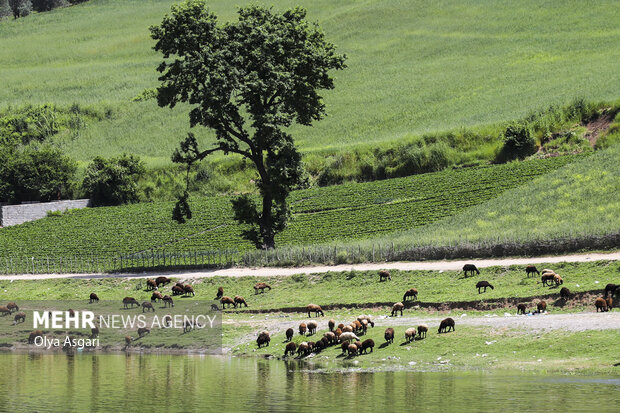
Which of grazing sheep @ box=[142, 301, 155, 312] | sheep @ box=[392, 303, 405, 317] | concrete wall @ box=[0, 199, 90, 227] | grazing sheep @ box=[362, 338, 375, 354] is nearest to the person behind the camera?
grazing sheep @ box=[362, 338, 375, 354]

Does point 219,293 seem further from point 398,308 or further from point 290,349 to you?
point 290,349

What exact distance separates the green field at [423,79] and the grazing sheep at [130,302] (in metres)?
61.2

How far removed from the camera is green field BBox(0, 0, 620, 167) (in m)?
132

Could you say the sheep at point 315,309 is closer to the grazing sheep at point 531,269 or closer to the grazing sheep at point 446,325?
the grazing sheep at point 446,325

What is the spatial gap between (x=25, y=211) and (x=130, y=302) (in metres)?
64.2

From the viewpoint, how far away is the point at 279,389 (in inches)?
1399

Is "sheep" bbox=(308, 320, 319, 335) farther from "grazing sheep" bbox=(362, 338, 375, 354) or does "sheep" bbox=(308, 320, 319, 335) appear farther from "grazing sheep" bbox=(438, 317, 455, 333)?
"grazing sheep" bbox=(438, 317, 455, 333)

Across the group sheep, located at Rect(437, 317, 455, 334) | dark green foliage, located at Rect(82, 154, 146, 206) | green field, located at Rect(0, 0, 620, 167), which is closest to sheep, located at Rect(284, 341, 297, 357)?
sheep, located at Rect(437, 317, 455, 334)

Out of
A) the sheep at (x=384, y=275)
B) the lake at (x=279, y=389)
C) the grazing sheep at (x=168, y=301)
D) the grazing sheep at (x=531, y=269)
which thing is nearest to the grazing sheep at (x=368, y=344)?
the lake at (x=279, y=389)

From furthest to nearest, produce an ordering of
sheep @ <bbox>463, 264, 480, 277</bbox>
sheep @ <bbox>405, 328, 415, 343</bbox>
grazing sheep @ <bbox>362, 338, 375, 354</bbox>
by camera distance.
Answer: sheep @ <bbox>463, 264, 480, 277</bbox> → sheep @ <bbox>405, 328, 415, 343</bbox> → grazing sheep @ <bbox>362, 338, 375, 354</bbox>

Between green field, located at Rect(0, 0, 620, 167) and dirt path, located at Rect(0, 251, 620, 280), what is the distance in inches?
1907

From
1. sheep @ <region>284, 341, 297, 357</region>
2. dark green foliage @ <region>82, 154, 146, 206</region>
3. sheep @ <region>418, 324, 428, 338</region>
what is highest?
dark green foliage @ <region>82, 154, 146, 206</region>

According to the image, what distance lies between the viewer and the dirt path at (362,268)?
188 ft

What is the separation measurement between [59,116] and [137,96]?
17.0 metres
